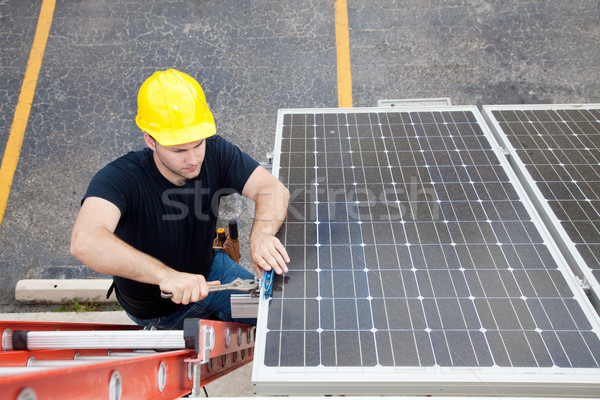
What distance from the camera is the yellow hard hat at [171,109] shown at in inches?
119

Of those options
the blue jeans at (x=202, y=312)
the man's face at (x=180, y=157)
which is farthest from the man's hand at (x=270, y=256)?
the blue jeans at (x=202, y=312)

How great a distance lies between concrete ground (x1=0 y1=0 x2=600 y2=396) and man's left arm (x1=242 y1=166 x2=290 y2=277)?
2513 millimetres

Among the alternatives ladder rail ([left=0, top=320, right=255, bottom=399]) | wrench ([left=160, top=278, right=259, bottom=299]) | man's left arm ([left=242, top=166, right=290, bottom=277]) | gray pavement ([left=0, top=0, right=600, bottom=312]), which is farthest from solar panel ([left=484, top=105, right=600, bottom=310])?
gray pavement ([left=0, top=0, right=600, bottom=312])

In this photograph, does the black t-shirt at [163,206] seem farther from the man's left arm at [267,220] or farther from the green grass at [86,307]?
the green grass at [86,307]

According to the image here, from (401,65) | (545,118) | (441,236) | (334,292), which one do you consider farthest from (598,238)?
(401,65)

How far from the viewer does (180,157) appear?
316cm

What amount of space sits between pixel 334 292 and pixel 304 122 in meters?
1.68

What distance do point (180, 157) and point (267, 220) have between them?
2.38ft

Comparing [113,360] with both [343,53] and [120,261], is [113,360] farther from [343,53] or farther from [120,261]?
[343,53]

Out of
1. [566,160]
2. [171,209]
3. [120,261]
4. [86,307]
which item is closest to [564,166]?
[566,160]

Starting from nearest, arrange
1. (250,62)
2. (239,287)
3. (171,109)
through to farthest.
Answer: (239,287) < (171,109) < (250,62)

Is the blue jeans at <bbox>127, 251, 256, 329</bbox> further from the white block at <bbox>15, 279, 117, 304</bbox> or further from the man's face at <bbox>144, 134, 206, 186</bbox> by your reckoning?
the white block at <bbox>15, 279, 117, 304</bbox>

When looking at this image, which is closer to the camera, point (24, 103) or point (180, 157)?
point (180, 157)

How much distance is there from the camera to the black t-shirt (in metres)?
3.24
